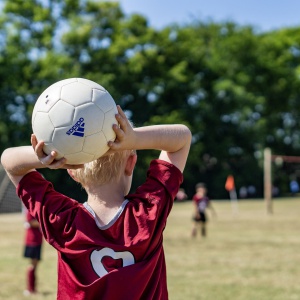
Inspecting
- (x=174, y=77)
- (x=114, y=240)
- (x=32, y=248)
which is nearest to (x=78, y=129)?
(x=114, y=240)

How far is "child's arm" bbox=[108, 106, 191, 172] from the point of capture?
2.47 metres

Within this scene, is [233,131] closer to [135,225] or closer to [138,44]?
[138,44]

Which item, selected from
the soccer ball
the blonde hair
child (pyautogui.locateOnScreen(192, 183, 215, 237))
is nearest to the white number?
the blonde hair

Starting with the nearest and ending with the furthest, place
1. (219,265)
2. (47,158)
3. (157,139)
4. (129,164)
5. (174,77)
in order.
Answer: (47,158) < (157,139) < (129,164) < (219,265) < (174,77)

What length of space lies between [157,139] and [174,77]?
43964mm

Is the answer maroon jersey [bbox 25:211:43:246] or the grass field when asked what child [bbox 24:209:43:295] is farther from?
the grass field

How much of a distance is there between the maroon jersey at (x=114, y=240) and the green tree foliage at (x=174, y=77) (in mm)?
36640

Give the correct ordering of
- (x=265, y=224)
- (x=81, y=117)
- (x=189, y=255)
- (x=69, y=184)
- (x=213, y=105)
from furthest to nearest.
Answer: (x=213, y=105), (x=69, y=184), (x=265, y=224), (x=189, y=255), (x=81, y=117)

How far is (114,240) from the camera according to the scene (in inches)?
103

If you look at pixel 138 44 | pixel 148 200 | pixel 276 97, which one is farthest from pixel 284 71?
pixel 148 200

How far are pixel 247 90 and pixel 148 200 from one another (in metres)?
51.8

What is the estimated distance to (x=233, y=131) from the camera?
50656mm

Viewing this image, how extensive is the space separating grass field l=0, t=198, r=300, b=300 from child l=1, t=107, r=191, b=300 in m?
6.33

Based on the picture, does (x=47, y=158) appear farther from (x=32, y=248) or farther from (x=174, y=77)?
(x=174, y=77)
